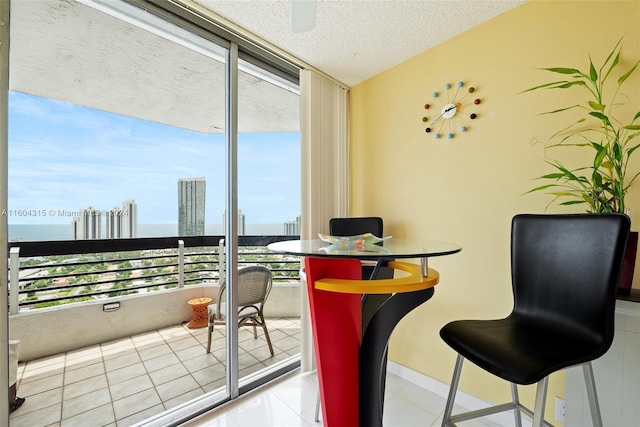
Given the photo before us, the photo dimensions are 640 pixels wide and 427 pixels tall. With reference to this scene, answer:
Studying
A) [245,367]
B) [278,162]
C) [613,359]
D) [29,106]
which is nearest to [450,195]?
[613,359]

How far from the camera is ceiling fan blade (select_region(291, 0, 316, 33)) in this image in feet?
3.42

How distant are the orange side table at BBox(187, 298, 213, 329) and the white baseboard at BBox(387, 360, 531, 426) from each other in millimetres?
1838

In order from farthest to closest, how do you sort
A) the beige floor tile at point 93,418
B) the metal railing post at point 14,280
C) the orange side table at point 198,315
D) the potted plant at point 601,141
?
the orange side table at point 198,315 → the beige floor tile at point 93,418 → the metal railing post at point 14,280 → the potted plant at point 601,141

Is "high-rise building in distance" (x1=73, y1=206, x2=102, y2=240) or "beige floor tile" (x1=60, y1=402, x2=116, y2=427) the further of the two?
"high-rise building in distance" (x1=73, y1=206, x2=102, y2=240)

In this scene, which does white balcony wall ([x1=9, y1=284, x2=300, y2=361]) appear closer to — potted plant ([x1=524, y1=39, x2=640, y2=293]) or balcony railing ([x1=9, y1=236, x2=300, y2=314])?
balcony railing ([x1=9, y1=236, x2=300, y2=314])

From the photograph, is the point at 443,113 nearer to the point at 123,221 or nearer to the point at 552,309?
the point at 552,309

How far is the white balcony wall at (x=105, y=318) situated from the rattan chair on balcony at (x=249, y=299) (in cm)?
43

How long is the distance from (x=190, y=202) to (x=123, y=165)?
1.87 feet

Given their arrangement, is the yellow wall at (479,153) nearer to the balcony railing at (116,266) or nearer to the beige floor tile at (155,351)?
the balcony railing at (116,266)

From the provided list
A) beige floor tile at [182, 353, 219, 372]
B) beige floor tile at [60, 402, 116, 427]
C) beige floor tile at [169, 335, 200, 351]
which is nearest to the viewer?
beige floor tile at [60, 402, 116, 427]

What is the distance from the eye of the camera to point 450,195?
6.28ft

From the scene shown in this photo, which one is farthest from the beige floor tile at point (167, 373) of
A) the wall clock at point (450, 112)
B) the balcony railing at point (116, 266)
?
the wall clock at point (450, 112)

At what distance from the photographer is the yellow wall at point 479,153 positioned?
56.8 inches

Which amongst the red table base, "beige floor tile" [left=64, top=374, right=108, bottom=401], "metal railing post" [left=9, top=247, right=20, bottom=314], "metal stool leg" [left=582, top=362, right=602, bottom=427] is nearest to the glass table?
the red table base
